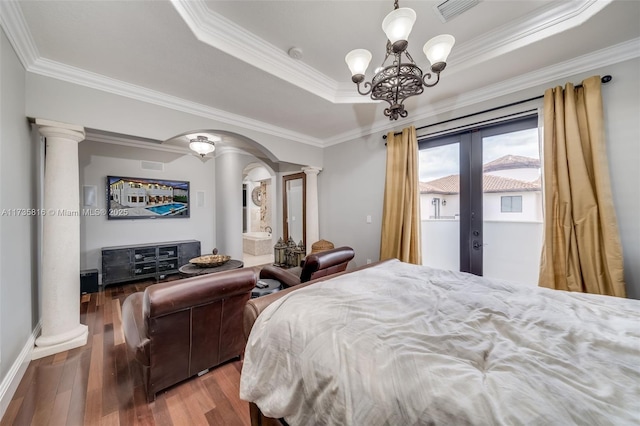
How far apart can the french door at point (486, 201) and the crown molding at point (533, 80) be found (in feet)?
1.15

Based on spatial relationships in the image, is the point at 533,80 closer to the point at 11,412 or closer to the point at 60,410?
the point at 60,410

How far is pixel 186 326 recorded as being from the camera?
1.66m

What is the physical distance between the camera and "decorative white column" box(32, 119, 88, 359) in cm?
220

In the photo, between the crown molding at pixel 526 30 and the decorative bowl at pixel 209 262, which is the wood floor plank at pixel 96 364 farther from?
the crown molding at pixel 526 30

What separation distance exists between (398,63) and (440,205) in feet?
7.54

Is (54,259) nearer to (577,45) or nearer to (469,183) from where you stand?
(469,183)

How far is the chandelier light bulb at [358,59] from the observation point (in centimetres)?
169

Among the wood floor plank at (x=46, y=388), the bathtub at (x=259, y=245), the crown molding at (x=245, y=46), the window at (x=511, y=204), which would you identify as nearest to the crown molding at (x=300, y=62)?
the crown molding at (x=245, y=46)

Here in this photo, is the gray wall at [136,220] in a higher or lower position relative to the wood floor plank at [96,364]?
higher

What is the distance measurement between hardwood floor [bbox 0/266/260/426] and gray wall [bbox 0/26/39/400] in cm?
26

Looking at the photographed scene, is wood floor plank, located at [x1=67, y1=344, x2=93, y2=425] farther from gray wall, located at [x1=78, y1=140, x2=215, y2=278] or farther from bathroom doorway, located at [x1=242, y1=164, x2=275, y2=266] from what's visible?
bathroom doorway, located at [x1=242, y1=164, x2=275, y2=266]

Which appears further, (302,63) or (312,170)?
(312,170)

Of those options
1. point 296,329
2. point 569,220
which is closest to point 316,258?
point 296,329

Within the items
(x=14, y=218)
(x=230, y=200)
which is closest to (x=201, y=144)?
(x=230, y=200)
